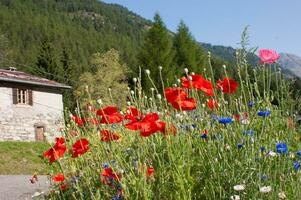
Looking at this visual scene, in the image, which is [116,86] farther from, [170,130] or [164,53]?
[170,130]

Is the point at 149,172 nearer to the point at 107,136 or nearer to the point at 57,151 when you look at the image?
the point at 107,136

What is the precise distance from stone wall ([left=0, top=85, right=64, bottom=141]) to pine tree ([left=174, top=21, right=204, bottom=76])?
17.9 meters

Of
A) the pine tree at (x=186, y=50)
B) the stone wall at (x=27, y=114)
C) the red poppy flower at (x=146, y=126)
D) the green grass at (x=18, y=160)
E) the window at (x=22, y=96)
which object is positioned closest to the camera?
the red poppy flower at (x=146, y=126)

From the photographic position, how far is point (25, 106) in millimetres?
25844

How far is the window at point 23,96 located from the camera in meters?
25.4

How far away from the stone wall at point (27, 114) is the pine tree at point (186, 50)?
17940 millimetres

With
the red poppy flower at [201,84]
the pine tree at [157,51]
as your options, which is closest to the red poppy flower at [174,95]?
the red poppy flower at [201,84]

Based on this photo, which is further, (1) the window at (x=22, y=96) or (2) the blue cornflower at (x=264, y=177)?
(1) the window at (x=22, y=96)

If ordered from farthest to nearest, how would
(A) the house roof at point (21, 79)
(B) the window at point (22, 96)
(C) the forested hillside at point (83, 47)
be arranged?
(C) the forested hillside at point (83, 47) < (B) the window at point (22, 96) < (A) the house roof at point (21, 79)

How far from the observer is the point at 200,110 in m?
3.31

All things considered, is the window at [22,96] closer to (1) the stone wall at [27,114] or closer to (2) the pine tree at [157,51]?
(1) the stone wall at [27,114]

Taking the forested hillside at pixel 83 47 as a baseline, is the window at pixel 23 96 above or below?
below

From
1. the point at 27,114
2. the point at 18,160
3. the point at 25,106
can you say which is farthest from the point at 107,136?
the point at 27,114

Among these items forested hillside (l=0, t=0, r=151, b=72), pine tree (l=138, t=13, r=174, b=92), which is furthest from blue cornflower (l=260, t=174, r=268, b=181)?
forested hillside (l=0, t=0, r=151, b=72)
